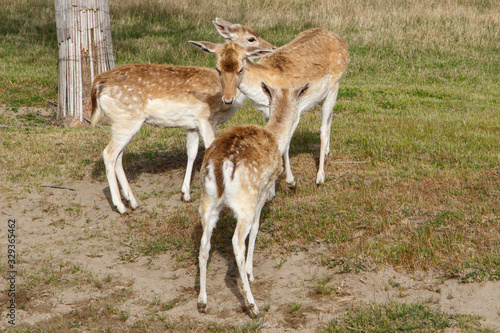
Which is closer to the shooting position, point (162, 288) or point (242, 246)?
point (242, 246)

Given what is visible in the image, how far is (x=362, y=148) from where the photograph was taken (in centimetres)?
841

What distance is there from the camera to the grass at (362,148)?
19.2ft

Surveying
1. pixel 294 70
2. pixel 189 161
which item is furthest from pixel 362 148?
pixel 189 161

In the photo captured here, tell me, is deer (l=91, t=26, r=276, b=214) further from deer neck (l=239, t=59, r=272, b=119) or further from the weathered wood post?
the weathered wood post

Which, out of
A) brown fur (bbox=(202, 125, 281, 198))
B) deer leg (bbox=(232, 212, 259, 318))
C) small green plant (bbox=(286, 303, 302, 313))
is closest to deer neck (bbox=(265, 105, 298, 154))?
brown fur (bbox=(202, 125, 281, 198))

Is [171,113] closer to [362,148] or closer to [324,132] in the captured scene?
[324,132]

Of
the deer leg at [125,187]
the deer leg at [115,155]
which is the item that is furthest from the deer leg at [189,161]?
the deer leg at [115,155]

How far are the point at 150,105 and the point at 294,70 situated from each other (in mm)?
1927

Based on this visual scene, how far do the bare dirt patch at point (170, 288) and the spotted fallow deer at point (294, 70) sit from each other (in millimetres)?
1938

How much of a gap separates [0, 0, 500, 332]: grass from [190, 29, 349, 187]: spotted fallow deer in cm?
79

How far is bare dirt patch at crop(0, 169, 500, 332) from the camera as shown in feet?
16.2

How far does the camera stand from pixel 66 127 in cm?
988

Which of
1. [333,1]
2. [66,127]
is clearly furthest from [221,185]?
[333,1]

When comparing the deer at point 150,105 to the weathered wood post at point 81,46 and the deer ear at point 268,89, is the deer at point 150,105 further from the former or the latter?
the weathered wood post at point 81,46
